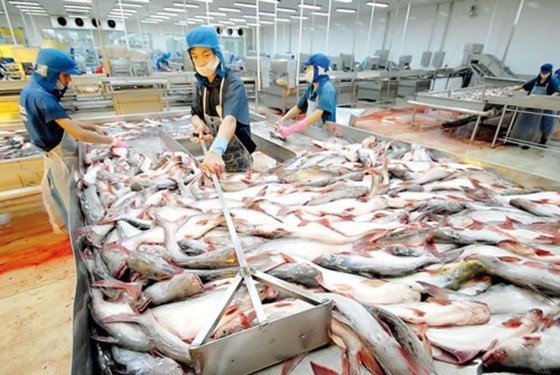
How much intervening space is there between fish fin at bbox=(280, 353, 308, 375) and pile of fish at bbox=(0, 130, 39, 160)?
178 inches

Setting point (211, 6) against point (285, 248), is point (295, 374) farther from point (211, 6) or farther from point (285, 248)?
point (211, 6)

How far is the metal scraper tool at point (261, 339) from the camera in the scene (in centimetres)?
88

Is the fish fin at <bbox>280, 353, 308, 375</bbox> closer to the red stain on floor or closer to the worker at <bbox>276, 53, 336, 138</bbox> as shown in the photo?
the worker at <bbox>276, 53, 336, 138</bbox>

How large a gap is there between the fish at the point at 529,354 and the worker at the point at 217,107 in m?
1.91

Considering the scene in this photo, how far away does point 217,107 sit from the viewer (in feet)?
10.1

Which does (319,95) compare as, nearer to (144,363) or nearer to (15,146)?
(144,363)

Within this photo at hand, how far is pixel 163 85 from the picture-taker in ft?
23.7

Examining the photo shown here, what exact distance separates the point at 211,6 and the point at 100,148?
13.4m

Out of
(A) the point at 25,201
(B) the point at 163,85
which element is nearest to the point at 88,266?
(A) the point at 25,201

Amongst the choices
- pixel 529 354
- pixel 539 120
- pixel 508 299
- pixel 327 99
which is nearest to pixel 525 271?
pixel 508 299

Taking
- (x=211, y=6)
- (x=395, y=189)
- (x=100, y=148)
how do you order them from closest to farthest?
1. (x=395, y=189)
2. (x=100, y=148)
3. (x=211, y=6)

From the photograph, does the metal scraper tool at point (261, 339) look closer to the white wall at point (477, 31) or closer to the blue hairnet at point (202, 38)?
the blue hairnet at point (202, 38)

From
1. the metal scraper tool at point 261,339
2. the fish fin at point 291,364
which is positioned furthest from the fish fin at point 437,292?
the fish fin at point 291,364

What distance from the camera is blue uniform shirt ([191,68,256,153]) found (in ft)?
9.11
